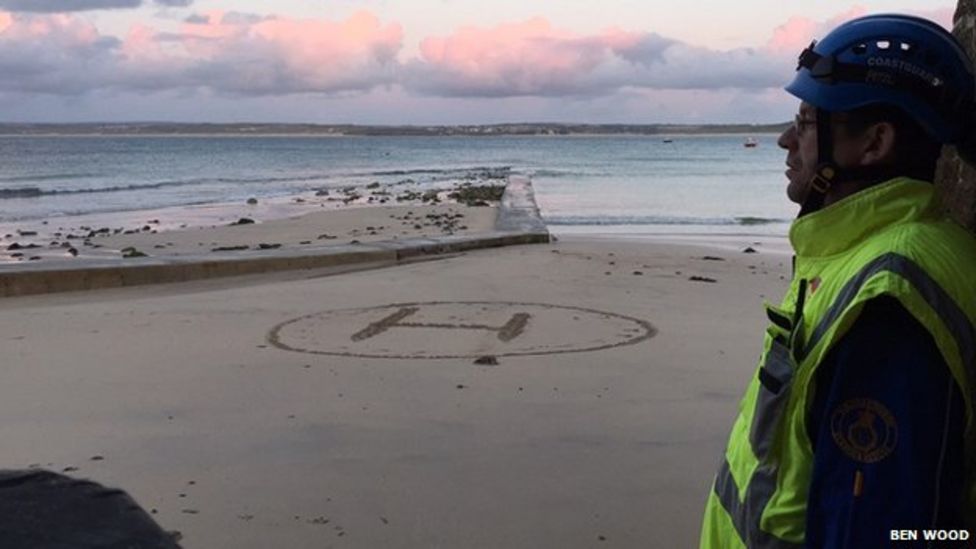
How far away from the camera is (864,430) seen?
54.5 inches

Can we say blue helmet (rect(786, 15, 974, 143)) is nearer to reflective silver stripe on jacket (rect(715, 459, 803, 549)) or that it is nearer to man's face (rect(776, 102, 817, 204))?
man's face (rect(776, 102, 817, 204))

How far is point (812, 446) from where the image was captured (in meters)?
1.54

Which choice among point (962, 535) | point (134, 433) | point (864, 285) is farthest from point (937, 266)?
point (134, 433)

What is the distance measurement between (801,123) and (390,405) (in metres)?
4.25

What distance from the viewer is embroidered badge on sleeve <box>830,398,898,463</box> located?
1.37 meters

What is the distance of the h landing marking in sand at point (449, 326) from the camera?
25.5ft

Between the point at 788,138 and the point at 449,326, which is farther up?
the point at 788,138

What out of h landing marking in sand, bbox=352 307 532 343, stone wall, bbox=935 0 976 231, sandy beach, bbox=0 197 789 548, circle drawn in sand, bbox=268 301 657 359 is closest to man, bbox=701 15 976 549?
stone wall, bbox=935 0 976 231

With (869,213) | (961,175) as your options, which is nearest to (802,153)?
(869,213)

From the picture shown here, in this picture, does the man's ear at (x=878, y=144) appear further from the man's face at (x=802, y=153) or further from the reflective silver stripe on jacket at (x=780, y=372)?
the reflective silver stripe on jacket at (x=780, y=372)

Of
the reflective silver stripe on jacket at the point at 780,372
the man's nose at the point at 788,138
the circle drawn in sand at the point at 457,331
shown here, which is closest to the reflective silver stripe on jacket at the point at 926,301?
Result: the reflective silver stripe on jacket at the point at 780,372

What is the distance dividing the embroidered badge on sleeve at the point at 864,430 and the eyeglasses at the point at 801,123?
1.74 feet

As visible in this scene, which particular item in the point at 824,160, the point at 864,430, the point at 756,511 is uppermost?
the point at 824,160

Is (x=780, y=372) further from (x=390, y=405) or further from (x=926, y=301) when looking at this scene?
(x=390, y=405)
